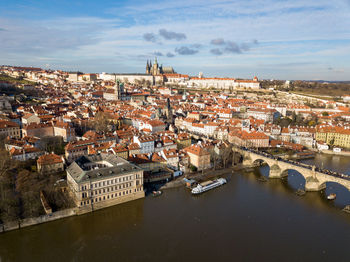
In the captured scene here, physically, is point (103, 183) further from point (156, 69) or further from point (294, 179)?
point (156, 69)

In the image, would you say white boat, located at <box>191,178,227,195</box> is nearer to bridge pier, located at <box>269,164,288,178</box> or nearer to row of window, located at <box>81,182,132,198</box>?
bridge pier, located at <box>269,164,288,178</box>

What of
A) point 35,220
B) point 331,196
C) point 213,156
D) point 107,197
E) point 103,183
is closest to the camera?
point 35,220

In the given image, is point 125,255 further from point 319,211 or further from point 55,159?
point 319,211

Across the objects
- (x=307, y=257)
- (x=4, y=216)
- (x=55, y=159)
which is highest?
(x=55, y=159)

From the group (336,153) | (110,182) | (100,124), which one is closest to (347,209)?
(110,182)

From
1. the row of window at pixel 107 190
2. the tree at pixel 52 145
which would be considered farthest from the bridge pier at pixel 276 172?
the tree at pixel 52 145

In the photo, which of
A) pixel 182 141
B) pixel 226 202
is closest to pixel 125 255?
pixel 226 202
